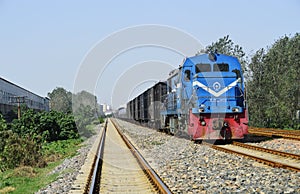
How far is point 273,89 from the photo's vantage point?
2920 cm

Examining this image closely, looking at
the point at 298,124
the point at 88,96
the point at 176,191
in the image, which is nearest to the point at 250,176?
the point at 176,191

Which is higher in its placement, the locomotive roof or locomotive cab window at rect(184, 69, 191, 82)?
the locomotive roof

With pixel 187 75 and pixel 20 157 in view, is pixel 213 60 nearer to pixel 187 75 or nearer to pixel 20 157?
pixel 187 75

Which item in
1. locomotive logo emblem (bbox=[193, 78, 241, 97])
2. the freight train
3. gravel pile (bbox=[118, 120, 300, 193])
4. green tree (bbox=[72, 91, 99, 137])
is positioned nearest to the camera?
gravel pile (bbox=[118, 120, 300, 193])

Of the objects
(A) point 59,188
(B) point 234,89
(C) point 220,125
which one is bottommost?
(A) point 59,188

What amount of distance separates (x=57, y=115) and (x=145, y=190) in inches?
900

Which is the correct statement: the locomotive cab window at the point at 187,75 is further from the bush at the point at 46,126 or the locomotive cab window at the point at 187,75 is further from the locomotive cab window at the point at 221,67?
the bush at the point at 46,126

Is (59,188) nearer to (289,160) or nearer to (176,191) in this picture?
(176,191)

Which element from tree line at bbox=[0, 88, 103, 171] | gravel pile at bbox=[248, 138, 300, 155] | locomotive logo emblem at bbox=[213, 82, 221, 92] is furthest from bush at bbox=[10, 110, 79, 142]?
gravel pile at bbox=[248, 138, 300, 155]

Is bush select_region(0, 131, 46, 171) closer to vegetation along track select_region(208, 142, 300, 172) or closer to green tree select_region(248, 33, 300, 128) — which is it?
vegetation along track select_region(208, 142, 300, 172)

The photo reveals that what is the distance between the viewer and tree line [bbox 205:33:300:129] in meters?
27.1

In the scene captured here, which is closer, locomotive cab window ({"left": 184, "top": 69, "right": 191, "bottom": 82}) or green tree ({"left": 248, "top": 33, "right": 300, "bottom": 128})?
locomotive cab window ({"left": 184, "top": 69, "right": 191, "bottom": 82})

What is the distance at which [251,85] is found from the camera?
30.5 m

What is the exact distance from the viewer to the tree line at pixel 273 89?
2706cm
